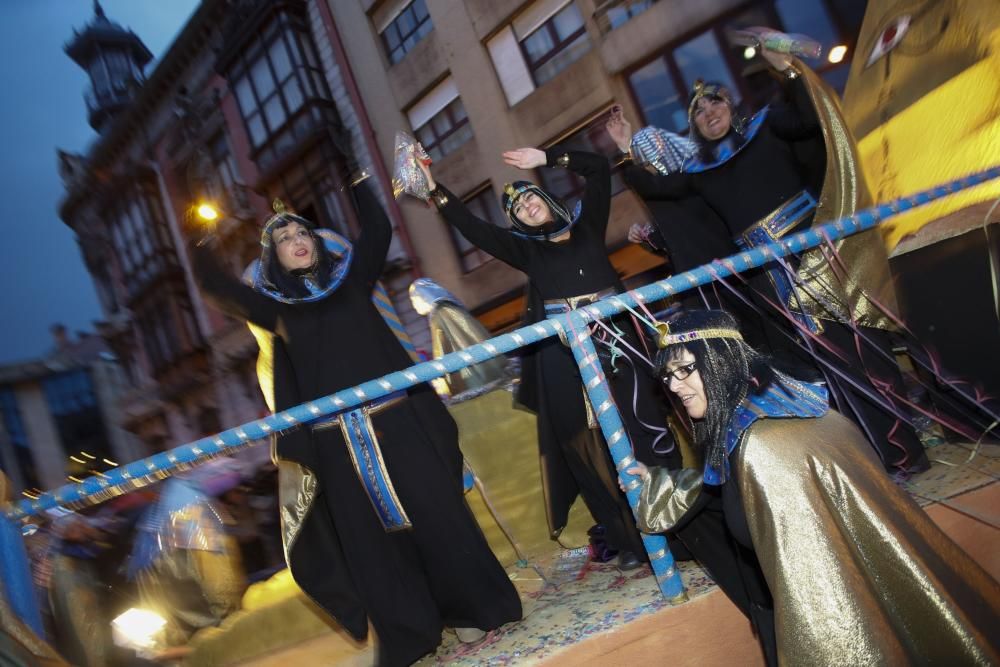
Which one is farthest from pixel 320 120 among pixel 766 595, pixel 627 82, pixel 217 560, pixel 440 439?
pixel 766 595

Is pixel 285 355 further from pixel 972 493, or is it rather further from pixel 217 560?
pixel 972 493

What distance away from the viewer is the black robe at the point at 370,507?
243 cm

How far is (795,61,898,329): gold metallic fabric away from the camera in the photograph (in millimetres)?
2684

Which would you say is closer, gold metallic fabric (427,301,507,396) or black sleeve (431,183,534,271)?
black sleeve (431,183,534,271)

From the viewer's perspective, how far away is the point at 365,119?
1351 cm

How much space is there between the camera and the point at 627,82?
1016 cm

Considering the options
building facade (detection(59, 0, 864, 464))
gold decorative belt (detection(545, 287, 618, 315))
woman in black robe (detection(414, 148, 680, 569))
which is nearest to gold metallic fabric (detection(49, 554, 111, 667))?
woman in black robe (detection(414, 148, 680, 569))

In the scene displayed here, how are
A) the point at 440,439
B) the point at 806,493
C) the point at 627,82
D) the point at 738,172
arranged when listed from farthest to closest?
the point at 627,82 < the point at 738,172 < the point at 440,439 < the point at 806,493

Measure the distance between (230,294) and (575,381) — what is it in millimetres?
1541

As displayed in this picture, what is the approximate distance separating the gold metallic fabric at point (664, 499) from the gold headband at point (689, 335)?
0.58 metres

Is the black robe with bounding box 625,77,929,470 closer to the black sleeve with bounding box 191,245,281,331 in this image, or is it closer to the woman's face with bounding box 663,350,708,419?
the woman's face with bounding box 663,350,708,419

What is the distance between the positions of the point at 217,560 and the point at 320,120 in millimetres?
11894

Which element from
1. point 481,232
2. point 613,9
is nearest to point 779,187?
point 481,232

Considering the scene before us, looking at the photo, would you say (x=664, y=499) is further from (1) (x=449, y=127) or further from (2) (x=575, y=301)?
(1) (x=449, y=127)
